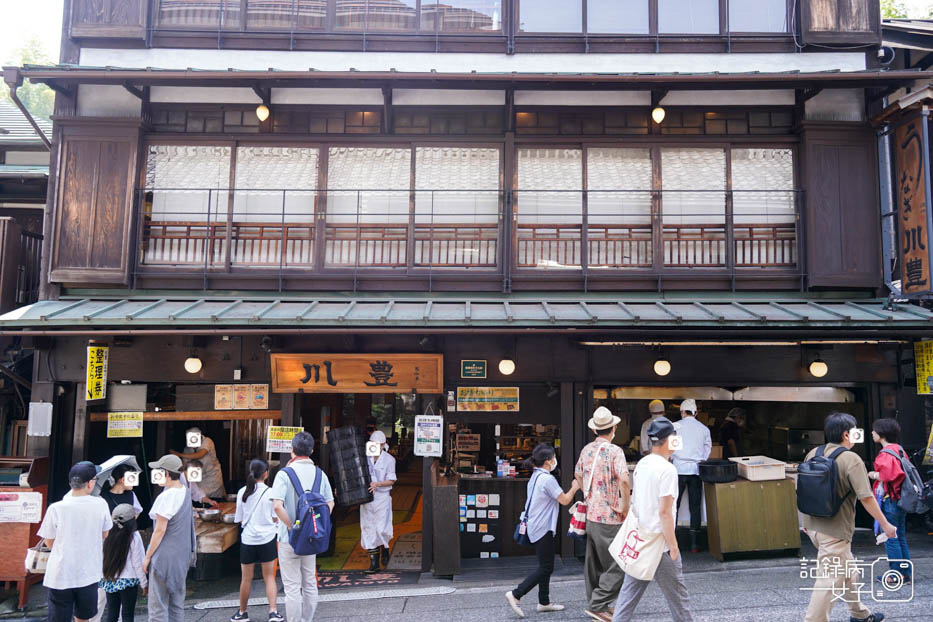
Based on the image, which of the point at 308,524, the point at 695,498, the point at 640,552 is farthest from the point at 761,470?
the point at 308,524

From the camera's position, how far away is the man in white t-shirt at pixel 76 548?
238 inches

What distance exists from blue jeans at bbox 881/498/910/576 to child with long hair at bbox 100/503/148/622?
29.7 ft

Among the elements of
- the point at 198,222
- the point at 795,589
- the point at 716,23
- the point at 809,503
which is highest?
the point at 716,23

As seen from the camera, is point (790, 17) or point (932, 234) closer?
point (932, 234)

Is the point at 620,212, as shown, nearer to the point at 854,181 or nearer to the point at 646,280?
the point at 646,280

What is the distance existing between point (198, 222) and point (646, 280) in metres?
7.97

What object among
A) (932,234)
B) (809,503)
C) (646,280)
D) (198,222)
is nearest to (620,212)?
(646,280)

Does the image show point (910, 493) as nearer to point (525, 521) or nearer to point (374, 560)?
point (525, 521)

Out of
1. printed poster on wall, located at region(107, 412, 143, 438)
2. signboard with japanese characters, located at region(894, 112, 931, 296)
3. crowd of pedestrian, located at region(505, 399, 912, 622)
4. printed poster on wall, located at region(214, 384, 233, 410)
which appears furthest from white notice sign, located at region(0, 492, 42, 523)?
signboard with japanese characters, located at region(894, 112, 931, 296)

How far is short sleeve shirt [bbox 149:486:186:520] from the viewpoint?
6.54 metres

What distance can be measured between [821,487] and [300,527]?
548 cm

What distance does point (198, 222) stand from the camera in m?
10.6

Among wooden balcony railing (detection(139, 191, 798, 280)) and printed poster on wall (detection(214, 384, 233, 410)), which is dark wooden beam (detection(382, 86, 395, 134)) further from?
printed poster on wall (detection(214, 384, 233, 410))

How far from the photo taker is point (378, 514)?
398 inches
